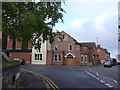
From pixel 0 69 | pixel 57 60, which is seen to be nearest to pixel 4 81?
pixel 0 69

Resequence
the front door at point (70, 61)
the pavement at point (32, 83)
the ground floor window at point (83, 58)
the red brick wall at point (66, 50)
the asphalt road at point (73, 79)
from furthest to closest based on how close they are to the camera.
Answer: the ground floor window at point (83, 58) < the red brick wall at point (66, 50) < the front door at point (70, 61) < the asphalt road at point (73, 79) < the pavement at point (32, 83)

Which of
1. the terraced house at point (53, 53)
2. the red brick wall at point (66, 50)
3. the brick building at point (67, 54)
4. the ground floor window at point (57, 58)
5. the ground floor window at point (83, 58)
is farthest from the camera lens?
the ground floor window at point (83, 58)

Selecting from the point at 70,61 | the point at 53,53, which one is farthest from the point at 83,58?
the point at 53,53

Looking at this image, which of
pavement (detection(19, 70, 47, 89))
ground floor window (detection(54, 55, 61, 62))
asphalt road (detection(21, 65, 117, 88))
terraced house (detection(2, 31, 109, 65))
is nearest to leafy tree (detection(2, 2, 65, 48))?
pavement (detection(19, 70, 47, 89))

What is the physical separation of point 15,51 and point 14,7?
45.9 meters

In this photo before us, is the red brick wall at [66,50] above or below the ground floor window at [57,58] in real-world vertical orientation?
above

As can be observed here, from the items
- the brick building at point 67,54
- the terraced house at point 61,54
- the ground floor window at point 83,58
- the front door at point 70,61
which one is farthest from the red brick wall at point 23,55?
the ground floor window at point 83,58

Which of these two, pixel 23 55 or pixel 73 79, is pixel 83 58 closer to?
pixel 23 55

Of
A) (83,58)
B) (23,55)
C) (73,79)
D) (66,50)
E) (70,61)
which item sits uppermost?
(66,50)

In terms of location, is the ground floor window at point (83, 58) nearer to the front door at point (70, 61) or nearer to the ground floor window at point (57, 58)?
the front door at point (70, 61)

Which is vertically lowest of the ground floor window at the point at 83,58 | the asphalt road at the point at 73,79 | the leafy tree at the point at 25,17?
the asphalt road at the point at 73,79

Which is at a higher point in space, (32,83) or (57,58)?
(57,58)

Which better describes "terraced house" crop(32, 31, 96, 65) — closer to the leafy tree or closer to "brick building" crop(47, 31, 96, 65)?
"brick building" crop(47, 31, 96, 65)

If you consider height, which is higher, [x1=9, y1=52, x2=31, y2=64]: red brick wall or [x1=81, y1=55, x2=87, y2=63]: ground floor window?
[x1=9, y1=52, x2=31, y2=64]: red brick wall
